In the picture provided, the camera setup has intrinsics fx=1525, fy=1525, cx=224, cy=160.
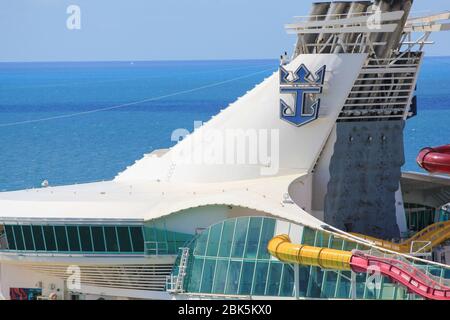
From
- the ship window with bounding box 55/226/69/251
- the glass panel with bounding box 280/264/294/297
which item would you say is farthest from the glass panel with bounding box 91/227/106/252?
the glass panel with bounding box 280/264/294/297

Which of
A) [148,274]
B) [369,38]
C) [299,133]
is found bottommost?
[148,274]

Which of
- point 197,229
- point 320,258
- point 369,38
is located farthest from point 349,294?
point 369,38

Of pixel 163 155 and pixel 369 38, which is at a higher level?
pixel 369 38

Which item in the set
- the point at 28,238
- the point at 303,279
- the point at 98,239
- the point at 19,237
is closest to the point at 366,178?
the point at 303,279

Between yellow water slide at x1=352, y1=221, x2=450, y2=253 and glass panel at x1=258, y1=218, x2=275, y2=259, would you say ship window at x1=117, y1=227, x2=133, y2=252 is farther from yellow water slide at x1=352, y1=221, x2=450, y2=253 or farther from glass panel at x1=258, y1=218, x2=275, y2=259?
yellow water slide at x1=352, y1=221, x2=450, y2=253

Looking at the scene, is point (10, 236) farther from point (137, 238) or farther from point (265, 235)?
point (265, 235)

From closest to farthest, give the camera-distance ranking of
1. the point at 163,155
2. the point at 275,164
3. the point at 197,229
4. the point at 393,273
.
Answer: the point at 393,273, the point at 197,229, the point at 275,164, the point at 163,155

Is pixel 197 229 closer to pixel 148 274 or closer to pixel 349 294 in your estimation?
pixel 148 274

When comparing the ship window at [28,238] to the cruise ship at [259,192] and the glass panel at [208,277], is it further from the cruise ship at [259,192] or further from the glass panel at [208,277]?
the glass panel at [208,277]
